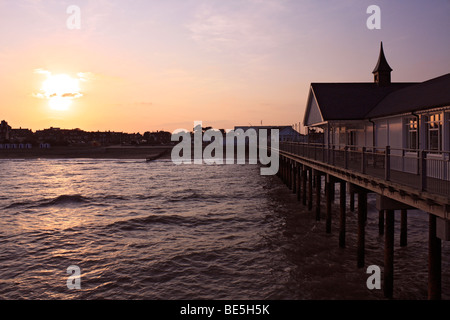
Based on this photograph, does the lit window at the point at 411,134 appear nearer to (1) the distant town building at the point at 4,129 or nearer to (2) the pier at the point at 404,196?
(2) the pier at the point at 404,196

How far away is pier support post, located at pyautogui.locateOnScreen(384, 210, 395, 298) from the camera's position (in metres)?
9.99

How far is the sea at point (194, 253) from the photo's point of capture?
11.7 meters

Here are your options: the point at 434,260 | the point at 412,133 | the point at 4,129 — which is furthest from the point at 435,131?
the point at 4,129

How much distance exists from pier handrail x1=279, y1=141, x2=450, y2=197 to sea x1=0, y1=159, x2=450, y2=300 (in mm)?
3560

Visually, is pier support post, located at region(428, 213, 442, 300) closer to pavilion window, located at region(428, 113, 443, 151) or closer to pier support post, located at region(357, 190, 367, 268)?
pier support post, located at region(357, 190, 367, 268)

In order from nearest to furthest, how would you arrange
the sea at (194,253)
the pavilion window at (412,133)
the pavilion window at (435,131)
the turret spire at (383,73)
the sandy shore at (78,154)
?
the sea at (194,253) → the pavilion window at (435,131) → the pavilion window at (412,133) → the turret spire at (383,73) → the sandy shore at (78,154)

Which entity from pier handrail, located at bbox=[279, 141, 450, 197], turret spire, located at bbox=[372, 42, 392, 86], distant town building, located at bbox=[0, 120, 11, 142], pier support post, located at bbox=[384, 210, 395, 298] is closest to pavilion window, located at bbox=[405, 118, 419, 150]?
pier handrail, located at bbox=[279, 141, 450, 197]

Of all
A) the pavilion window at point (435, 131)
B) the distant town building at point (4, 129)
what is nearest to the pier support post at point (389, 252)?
the pavilion window at point (435, 131)

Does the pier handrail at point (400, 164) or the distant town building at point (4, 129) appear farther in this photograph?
the distant town building at point (4, 129)

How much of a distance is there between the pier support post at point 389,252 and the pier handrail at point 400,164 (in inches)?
42.9

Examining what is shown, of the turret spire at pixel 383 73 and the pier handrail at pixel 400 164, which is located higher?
the turret spire at pixel 383 73

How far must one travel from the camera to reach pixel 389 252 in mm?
10234
